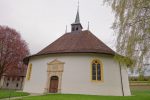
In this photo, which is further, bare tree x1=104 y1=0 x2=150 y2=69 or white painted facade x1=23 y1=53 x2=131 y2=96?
white painted facade x1=23 y1=53 x2=131 y2=96

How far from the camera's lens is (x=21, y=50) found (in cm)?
2812

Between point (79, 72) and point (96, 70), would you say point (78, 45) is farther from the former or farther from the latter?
point (96, 70)

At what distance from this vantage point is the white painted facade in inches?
650

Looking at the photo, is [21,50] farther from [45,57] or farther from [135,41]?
[135,41]

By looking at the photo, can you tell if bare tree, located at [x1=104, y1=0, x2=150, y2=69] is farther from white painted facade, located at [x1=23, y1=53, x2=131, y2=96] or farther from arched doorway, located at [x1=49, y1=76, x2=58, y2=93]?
arched doorway, located at [x1=49, y1=76, x2=58, y2=93]

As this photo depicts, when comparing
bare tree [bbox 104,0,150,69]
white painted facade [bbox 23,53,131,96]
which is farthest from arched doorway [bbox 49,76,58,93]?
bare tree [bbox 104,0,150,69]

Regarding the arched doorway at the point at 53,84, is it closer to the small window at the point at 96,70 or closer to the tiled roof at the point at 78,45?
the tiled roof at the point at 78,45

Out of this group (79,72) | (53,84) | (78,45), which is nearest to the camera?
(79,72)

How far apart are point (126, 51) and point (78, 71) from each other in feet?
29.3

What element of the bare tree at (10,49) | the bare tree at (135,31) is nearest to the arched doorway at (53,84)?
the bare tree at (135,31)

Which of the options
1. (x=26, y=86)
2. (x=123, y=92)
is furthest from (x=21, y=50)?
(x=123, y=92)

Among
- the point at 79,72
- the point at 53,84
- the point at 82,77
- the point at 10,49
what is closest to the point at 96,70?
the point at 82,77

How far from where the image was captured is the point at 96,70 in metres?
17.2

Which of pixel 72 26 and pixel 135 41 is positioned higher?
pixel 72 26
